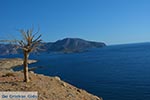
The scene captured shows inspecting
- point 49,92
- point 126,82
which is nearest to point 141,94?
point 126,82

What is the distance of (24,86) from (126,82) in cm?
5299

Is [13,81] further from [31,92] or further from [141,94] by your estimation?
[141,94]

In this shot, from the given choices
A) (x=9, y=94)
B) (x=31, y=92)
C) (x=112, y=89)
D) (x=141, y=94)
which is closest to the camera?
(x=9, y=94)

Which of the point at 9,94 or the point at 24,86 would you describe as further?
the point at 24,86

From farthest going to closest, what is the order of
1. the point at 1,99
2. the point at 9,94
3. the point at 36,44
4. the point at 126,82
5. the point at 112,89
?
1. the point at 126,82
2. the point at 112,89
3. the point at 36,44
4. the point at 9,94
5. the point at 1,99

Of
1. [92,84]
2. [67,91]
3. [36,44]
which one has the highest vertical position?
[36,44]

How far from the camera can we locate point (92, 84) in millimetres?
77188

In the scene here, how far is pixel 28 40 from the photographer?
3052 centimetres

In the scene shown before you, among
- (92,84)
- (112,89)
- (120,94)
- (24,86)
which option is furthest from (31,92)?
(92,84)

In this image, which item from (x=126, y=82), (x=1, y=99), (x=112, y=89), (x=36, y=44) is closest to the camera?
(x=1, y=99)

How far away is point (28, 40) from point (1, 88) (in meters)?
6.89

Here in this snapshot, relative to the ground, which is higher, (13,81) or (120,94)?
(13,81)

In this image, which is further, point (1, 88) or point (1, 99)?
point (1, 88)

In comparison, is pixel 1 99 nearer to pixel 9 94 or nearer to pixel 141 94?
pixel 9 94
